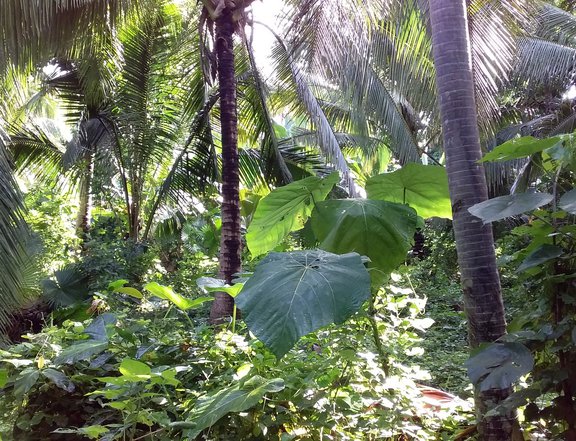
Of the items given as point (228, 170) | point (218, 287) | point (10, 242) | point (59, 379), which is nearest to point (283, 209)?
point (218, 287)

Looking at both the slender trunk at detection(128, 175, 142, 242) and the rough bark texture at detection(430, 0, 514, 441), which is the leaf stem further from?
the slender trunk at detection(128, 175, 142, 242)

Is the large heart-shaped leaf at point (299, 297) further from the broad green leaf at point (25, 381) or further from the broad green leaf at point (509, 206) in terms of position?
the broad green leaf at point (25, 381)

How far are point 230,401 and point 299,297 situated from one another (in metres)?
0.38

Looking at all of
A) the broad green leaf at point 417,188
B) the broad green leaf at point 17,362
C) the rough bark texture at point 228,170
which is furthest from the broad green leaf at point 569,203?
the rough bark texture at point 228,170

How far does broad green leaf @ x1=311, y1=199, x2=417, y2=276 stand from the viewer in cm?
196

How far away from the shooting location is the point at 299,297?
143 centimetres

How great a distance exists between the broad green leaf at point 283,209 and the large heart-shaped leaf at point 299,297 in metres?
0.66

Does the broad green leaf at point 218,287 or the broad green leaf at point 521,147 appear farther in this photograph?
the broad green leaf at point 218,287

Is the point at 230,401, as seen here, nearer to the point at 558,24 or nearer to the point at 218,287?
the point at 218,287

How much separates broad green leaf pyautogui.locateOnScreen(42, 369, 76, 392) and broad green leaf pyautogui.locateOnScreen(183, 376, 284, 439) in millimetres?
690

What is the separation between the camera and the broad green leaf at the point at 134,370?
161 cm

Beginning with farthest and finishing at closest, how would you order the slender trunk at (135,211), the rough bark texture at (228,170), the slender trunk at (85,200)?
1. the slender trunk at (85,200)
2. the slender trunk at (135,211)
3. the rough bark texture at (228,170)

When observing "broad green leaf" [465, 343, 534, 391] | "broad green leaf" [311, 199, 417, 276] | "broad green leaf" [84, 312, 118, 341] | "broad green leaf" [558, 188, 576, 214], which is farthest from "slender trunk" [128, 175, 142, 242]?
"broad green leaf" [558, 188, 576, 214]

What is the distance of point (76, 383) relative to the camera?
224cm
